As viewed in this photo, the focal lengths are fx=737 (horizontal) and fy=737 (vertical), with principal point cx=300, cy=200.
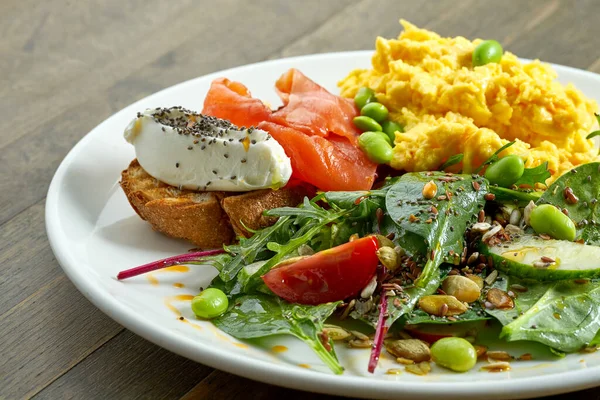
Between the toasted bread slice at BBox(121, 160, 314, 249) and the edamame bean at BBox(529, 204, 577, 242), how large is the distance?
113 cm

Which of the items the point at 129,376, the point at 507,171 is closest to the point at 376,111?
the point at 507,171

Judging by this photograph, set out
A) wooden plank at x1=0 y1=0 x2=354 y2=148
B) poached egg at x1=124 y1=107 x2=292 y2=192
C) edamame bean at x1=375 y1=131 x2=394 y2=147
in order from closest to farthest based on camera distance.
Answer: poached egg at x1=124 y1=107 x2=292 y2=192 < edamame bean at x1=375 y1=131 x2=394 y2=147 < wooden plank at x1=0 y1=0 x2=354 y2=148

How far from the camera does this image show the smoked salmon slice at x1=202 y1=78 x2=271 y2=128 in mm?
3748

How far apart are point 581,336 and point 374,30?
395 cm

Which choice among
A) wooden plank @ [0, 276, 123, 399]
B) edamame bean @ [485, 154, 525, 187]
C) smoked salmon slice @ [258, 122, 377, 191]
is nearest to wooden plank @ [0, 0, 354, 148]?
wooden plank @ [0, 276, 123, 399]

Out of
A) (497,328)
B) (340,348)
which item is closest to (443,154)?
(497,328)

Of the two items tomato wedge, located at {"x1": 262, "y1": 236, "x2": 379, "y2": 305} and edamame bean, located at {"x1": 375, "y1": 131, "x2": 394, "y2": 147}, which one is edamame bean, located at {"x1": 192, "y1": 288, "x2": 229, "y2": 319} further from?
edamame bean, located at {"x1": 375, "y1": 131, "x2": 394, "y2": 147}

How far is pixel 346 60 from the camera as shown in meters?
4.78

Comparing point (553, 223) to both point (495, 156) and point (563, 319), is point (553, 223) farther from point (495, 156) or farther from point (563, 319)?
point (495, 156)

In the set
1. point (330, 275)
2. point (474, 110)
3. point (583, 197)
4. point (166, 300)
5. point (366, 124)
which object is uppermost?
point (474, 110)

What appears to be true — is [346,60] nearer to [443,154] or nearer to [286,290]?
[443,154]

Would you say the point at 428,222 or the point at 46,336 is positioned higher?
the point at 428,222

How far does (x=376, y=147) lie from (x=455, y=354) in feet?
4.30

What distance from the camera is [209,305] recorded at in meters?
2.77
